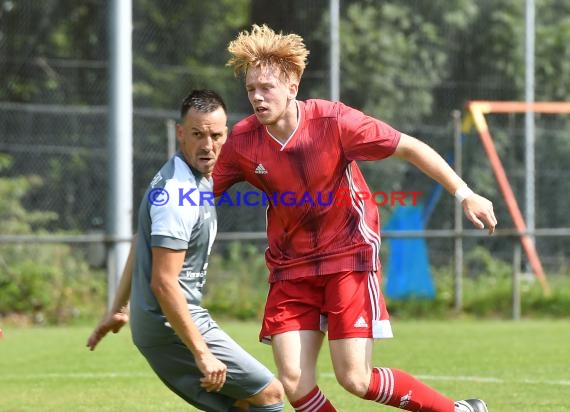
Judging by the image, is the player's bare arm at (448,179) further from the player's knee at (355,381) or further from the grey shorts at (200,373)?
the grey shorts at (200,373)

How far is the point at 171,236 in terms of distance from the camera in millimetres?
4348

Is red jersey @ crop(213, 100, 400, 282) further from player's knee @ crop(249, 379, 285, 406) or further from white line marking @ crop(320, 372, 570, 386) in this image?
white line marking @ crop(320, 372, 570, 386)

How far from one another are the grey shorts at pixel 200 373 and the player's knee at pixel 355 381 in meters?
0.84

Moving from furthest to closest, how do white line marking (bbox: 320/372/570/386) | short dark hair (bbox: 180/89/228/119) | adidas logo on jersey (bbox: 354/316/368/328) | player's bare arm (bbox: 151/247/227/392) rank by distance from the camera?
1. white line marking (bbox: 320/372/570/386)
2. adidas logo on jersey (bbox: 354/316/368/328)
3. short dark hair (bbox: 180/89/228/119)
4. player's bare arm (bbox: 151/247/227/392)

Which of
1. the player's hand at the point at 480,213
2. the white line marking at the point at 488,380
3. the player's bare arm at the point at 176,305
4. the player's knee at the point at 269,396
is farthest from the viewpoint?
the white line marking at the point at 488,380

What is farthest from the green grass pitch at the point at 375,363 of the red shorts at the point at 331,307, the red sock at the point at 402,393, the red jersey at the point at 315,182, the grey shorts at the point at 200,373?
the grey shorts at the point at 200,373

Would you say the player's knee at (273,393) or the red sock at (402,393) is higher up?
the player's knee at (273,393)

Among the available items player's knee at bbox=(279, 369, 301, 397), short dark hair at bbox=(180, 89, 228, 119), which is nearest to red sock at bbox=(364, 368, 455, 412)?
player's knee at bbox=(279, 369, 301, 397)

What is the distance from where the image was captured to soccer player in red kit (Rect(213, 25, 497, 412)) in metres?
5.47

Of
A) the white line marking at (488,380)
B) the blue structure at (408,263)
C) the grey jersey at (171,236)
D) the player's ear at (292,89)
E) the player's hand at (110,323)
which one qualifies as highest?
the player's ear at (292,89)

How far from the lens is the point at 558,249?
1508 centimetres

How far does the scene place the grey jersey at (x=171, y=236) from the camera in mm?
4379

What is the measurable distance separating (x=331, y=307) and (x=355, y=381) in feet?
1.27

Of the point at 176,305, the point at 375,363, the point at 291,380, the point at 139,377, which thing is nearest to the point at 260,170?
the point at 291,380
